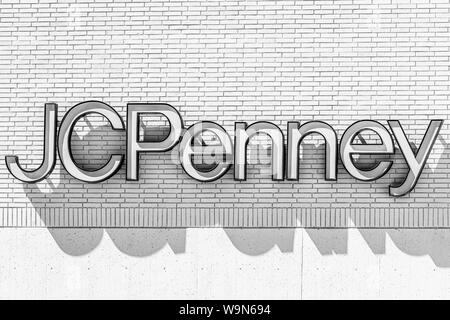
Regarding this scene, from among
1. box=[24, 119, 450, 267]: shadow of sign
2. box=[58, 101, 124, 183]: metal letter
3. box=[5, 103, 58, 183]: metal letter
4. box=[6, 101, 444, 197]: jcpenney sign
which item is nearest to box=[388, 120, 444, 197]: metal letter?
box=[6, 101, 444, 197]: jcpenney sign

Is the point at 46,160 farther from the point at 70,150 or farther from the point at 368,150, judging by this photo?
the point at 368,150

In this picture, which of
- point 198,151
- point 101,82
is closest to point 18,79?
point 101,82

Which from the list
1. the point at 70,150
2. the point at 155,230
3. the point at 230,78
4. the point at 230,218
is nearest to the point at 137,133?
the point at 70,150

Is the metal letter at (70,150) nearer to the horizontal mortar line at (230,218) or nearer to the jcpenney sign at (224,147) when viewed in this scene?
the jcpenney sign at (224,147)

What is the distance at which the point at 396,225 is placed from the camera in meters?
8.15

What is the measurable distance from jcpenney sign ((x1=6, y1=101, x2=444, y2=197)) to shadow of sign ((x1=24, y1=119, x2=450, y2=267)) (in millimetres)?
271

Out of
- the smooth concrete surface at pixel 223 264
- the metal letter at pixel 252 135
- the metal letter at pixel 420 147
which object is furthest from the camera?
the smooth concrete surface at pixel 223 264

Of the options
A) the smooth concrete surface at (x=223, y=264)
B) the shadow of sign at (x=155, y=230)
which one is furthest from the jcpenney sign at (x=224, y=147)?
the smooth concrete surface at (x=223, y=264)

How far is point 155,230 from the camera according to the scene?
8242 mm

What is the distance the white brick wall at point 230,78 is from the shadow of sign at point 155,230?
0.8 inches

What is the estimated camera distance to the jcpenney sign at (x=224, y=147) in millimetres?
7895

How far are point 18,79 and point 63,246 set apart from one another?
236 centimetres

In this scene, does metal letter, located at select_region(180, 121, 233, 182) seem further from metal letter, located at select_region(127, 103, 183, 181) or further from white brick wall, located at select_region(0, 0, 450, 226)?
white brick wall, located at select_region(0, 0, 450, 226)
